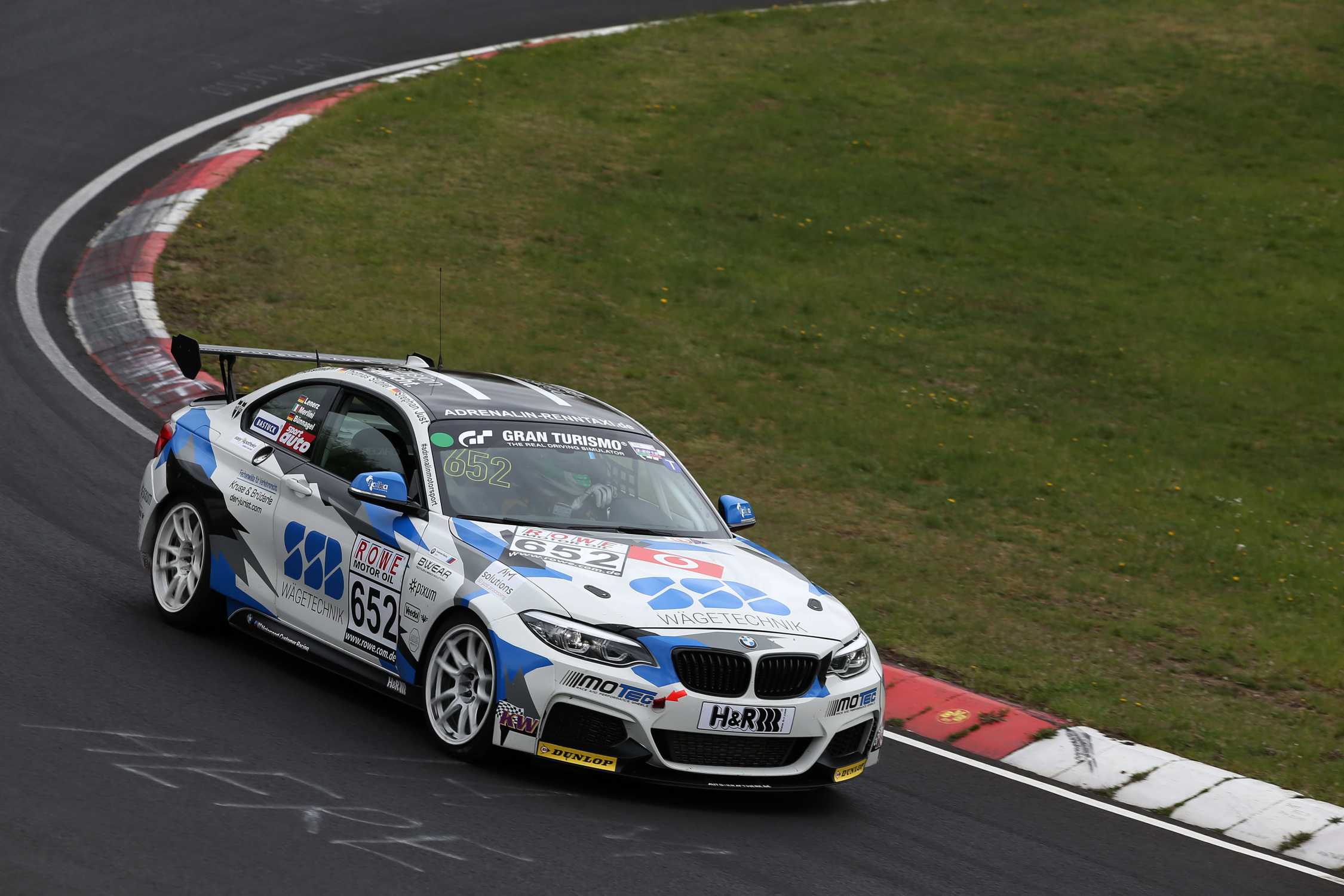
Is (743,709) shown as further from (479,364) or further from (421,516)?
(479,364)

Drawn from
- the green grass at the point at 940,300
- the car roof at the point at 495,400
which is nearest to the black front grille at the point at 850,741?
the car roof at the point at 495,400

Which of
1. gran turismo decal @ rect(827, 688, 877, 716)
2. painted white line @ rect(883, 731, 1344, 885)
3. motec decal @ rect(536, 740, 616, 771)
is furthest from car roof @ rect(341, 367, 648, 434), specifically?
painted white line @ rect(883, 731, 1344, 885)

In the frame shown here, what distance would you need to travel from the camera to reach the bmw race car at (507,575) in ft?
21.7

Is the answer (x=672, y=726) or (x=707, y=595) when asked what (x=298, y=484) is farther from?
(x=672, y=726)

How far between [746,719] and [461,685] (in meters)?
1.30

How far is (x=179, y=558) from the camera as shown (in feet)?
28.1

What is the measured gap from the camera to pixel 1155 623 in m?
10.9

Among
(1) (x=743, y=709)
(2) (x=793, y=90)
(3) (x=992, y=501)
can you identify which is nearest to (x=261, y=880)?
(1) (x=743, y=709)

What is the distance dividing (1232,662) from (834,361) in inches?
251

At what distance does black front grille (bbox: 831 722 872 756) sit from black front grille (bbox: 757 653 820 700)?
0.33 m

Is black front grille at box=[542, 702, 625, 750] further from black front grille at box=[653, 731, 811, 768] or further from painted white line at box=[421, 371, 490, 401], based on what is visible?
painted white line at box=[421, 371, 490, 401]

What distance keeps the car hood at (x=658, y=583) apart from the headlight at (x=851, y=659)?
57 mm

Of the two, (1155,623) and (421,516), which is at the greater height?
(421,516)

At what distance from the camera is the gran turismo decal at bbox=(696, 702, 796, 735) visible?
6.62 metres
